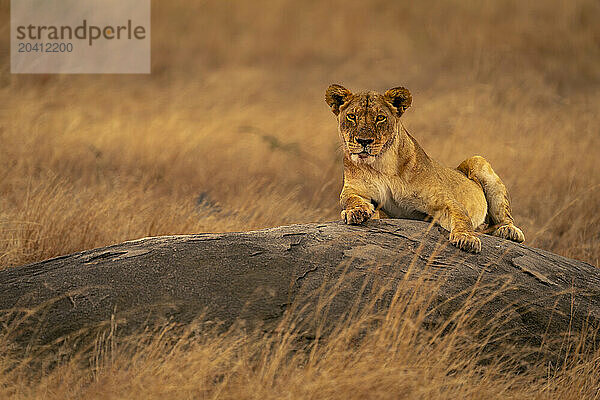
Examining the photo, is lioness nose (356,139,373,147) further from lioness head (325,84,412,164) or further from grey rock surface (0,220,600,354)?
grey rock surface (0,220,600,354)

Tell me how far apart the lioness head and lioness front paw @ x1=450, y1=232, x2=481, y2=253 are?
723 mm

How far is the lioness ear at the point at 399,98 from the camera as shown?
5.62 m

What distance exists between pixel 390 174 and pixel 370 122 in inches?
16.2

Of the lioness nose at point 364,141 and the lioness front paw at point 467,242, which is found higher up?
the lioness nose at point 364,141

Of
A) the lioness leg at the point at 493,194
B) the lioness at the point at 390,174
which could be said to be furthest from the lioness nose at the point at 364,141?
the lioness leg at the point at 493,194

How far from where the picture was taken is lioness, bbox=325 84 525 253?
544cm

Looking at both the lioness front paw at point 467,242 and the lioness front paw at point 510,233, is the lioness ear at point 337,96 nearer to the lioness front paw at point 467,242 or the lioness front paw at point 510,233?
the lioness front paw at point 467,242

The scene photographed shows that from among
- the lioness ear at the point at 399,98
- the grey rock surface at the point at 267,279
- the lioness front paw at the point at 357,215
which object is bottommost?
the grey rock surface at the point at 267,279

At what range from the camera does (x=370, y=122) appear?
5.44 metres

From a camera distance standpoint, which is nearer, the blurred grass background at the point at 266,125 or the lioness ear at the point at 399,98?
the lioness ear at the point at 399,98

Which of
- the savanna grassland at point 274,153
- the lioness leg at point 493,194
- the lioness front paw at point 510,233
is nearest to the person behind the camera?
the savanna grassland at point 274,153

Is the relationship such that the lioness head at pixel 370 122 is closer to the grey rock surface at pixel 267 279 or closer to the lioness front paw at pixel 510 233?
the grey rock surface at pixel 267 279

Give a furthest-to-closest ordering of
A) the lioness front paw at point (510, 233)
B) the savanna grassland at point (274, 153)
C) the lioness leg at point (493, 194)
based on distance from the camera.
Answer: the lioness leg at point (493, 194)
the lioness front paw at point (510, 233)
the savanna grassland at point (274, 153)

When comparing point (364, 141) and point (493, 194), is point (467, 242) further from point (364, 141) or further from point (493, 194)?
point (493, 194)
